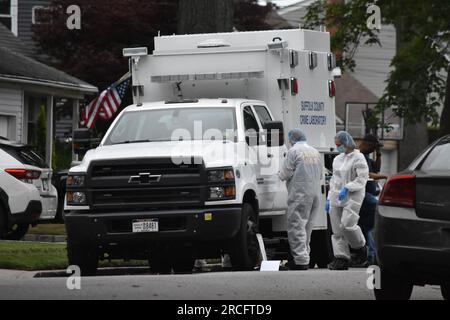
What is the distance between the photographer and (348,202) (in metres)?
17.4

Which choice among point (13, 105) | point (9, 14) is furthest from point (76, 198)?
point (9, 14)

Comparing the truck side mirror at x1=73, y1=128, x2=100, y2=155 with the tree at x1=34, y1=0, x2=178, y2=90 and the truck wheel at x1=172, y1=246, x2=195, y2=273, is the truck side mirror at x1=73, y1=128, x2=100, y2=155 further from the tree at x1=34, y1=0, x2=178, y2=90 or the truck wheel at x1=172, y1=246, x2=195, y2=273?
the tree at x1=34, y1=0, x2=178, y2=90

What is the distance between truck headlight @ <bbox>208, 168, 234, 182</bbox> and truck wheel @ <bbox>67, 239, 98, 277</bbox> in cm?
164

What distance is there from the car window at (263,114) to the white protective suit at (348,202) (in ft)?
3.64

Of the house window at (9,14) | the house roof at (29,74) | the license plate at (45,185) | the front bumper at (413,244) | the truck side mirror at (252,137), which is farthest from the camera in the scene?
the house window at (9,14)

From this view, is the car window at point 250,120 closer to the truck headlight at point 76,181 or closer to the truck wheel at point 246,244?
the truck wheel at point 246,244

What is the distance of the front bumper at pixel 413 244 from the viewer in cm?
1034

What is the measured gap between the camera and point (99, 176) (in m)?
15.1

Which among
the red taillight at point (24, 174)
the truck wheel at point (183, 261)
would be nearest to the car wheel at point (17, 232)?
the red taillight at point (24, 174)

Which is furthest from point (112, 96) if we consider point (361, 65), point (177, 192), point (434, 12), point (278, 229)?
point (361, 65)

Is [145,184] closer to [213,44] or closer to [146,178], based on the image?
[146,178]

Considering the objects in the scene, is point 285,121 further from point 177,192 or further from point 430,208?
point 430,208
